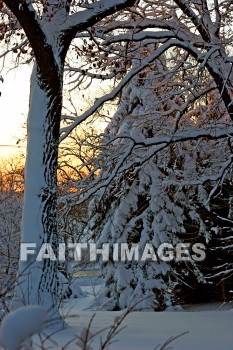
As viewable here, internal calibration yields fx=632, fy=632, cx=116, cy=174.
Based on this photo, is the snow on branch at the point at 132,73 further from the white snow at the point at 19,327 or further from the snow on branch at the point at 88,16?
the white snow at the point at 19,327

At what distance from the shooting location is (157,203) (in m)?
18.2

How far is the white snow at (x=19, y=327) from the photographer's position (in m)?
1.93

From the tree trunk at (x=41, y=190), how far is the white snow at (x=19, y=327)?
6.43 meters

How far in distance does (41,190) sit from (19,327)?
6.97m

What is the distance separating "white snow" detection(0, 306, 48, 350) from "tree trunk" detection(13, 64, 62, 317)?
6.43m

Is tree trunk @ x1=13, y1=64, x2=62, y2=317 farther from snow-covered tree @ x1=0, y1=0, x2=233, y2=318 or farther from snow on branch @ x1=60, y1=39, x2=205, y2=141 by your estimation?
snow on branch @ x1=60, y1=39, x2=205, y2=141

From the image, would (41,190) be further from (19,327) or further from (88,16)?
(19,327)

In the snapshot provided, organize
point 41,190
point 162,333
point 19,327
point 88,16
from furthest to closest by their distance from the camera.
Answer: point 88,16 → point 41,190 → point 162,333 → point 19,327

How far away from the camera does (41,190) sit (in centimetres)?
886

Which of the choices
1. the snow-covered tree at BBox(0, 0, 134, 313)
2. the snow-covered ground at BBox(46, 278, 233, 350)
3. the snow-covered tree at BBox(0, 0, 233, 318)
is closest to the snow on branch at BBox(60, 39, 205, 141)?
the snow-covered tree at BBox(0, 0, 233, 318)

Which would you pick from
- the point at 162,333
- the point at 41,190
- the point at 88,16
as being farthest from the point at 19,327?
the point at 88,16

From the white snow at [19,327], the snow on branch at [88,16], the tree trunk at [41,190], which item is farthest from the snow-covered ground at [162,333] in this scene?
the snow on branch at [88,16]

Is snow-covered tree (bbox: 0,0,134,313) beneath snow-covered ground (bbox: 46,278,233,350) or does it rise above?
above

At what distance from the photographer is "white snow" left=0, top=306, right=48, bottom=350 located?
1933mm
